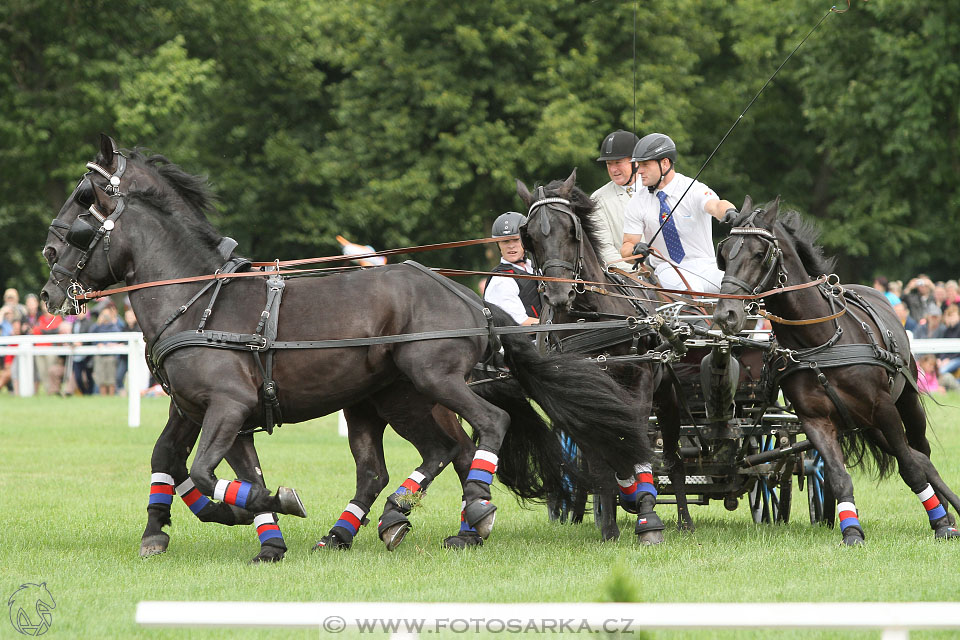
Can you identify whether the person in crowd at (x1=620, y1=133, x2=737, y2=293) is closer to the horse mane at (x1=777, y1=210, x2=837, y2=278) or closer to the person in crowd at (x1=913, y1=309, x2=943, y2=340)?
the horse mane at (x1=777, y1=210, x2=837, y2=278)

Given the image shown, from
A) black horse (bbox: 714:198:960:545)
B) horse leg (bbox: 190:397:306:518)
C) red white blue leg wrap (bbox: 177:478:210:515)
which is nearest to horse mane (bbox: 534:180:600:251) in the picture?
black horse (bbox: 714:198:960:545)

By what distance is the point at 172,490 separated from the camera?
7824 millimetres

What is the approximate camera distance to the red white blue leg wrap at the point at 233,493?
691 centimetres

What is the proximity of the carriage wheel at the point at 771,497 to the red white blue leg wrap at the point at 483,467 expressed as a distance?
8.04 feet

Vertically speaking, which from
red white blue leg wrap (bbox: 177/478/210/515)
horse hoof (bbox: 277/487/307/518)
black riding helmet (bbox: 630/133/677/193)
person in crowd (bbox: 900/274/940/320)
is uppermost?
black riding helmet (bbox: 630/133/677/193)

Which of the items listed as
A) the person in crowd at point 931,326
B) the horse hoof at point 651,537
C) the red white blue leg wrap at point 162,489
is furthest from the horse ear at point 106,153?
the person in crowd at point 931,326

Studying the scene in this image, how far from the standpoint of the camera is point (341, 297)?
24.3 ft

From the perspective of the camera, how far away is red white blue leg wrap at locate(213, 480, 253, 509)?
6910 mm

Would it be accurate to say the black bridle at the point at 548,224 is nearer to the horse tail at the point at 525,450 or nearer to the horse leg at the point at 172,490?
the horse tail at the point at 525,450

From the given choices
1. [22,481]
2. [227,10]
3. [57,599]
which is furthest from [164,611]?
[227,10]

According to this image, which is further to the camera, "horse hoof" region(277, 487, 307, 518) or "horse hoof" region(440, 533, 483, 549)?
"horse hoof" region(440, 533, 483, 549)

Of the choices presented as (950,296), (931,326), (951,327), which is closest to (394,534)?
(951,327)

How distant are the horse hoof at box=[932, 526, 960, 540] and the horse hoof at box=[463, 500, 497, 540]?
9.37 feet

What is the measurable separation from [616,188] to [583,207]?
5.89 ft
